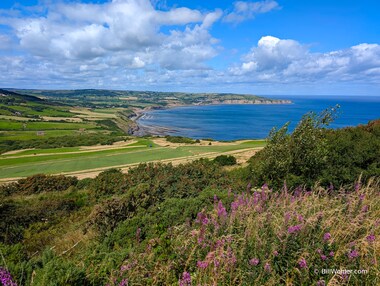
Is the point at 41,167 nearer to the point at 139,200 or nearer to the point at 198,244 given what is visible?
the point at 139,200

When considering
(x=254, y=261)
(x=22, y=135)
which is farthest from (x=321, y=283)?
(x=22, y=135)

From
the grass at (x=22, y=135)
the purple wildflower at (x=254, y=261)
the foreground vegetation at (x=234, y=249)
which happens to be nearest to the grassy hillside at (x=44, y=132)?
the grass at (x=22, y=135)

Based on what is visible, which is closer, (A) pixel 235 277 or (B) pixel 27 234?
(A) pixel 235 277

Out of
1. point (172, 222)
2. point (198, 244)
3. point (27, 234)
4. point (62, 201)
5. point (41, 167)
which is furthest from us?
point (41, 167)

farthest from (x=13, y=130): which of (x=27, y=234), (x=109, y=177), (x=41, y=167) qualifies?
(x=27, y=234)

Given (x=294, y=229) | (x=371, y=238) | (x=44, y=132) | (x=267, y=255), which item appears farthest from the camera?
(x=44, y=132)

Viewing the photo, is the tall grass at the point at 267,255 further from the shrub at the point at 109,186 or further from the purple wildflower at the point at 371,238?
the shrub at the point at 109,186

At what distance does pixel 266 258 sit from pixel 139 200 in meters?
7.68

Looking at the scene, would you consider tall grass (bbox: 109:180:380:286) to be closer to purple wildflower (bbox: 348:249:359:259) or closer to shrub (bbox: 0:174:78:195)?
purple wildflower (bbox: 348:249:359:259)

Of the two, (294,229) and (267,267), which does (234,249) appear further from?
(294,229)

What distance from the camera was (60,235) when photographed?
10961mm

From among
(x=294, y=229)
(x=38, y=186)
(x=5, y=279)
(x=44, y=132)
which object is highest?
(x=294, y=229)

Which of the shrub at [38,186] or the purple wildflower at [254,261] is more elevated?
the purple wildflower at [254,261]

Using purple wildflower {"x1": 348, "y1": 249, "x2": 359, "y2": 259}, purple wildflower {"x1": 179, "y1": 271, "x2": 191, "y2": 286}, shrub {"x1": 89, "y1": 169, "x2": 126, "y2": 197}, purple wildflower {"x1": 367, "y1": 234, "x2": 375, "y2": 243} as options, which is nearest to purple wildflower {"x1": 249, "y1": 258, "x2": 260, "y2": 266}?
purple wildflower {"x1": 179, "y1": 271, "x2": 191, "y2": 286}
